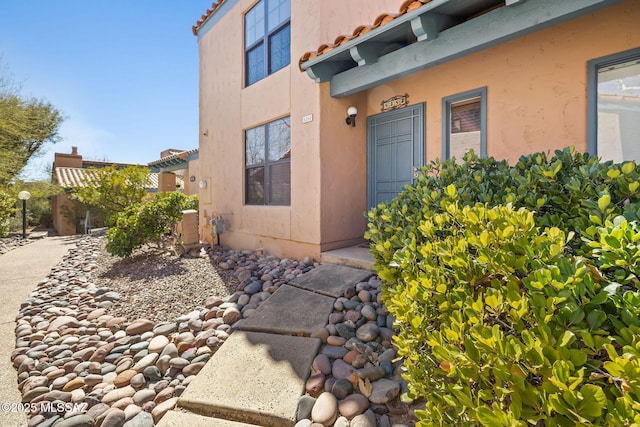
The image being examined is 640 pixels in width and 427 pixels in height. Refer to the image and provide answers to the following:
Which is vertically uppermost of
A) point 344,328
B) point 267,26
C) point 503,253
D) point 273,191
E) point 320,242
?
point 267,26

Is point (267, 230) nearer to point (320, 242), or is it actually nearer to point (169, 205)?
point (320, 242)

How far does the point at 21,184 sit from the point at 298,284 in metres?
17.7

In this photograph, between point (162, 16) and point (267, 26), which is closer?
point (267, 26)

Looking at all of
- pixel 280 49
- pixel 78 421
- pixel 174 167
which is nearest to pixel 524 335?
pixel 78 421

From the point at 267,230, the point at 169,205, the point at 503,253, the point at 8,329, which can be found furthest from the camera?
the point at 169,205

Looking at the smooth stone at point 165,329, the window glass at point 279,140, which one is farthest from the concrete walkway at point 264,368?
the window glass at point 279,140

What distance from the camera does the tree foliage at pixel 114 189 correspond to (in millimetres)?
13164

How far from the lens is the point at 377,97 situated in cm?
584

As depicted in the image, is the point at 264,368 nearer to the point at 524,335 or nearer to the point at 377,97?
the point at 524,335

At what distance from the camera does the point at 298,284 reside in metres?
4.42

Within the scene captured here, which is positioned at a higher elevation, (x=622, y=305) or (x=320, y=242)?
(x=622, y=305)

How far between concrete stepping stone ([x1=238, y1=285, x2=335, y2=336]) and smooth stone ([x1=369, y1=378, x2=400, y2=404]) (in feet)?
3.26

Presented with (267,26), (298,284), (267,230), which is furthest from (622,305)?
(267,26)

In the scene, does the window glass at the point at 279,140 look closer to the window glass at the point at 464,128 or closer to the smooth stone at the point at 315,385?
the window glass at the point at 464,128
